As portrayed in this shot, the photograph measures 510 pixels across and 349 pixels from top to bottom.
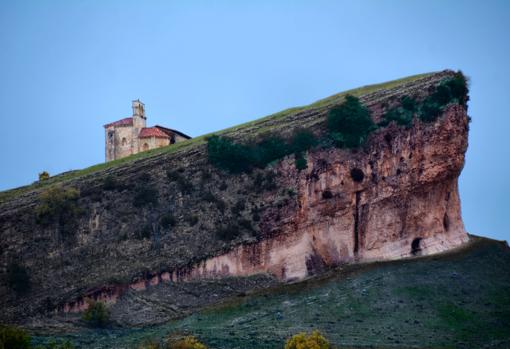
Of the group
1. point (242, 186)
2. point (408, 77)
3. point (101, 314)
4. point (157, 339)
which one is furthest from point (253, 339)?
point (408, 77)

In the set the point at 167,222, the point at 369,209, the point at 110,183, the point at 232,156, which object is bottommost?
the point at 167,222

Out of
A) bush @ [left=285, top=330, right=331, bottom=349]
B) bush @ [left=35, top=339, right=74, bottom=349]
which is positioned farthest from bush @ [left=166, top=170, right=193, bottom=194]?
bush @ [left=285, top=330, right=331, bottom=349]

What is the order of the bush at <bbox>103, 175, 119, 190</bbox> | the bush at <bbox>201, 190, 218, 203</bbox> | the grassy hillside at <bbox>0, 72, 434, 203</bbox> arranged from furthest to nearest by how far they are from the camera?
the grassy hillside at <bbox>0, 72, 434, 203</bbox> → the bush at <bbox>103, 175, 119, 190</bbox> → the bush at <bbox>201, 190, 218, 203</bbox>

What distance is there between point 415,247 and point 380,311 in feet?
34.4

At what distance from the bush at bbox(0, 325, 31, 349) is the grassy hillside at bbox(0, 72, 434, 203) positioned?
21514 mm

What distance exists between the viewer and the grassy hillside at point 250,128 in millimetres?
78381

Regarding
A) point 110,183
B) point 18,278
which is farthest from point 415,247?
point 18,278

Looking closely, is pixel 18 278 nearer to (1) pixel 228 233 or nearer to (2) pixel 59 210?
(2) pixel 59 210

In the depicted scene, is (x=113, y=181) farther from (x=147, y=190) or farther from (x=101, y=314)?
(x=101, y=314)

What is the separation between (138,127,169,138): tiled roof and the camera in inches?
3553

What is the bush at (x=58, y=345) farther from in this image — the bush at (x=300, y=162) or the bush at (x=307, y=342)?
the bush at (x=300, y=162)

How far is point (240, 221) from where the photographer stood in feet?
238

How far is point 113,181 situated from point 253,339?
2106 cm

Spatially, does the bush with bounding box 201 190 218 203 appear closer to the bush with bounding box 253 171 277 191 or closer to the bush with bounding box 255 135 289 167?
the bush with bounding box 253 171 277 191
